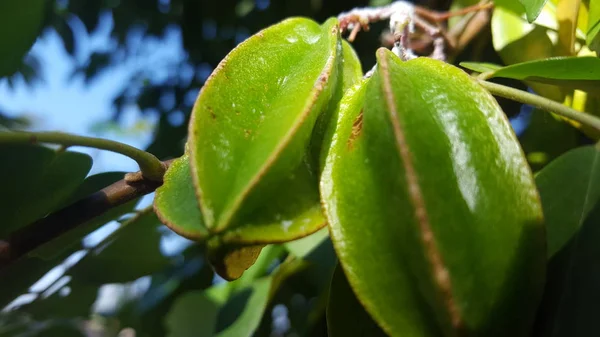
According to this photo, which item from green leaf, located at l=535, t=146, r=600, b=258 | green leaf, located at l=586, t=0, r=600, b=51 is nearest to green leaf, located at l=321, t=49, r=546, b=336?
green leaf, located at l=535, t=146, r=600, b=258

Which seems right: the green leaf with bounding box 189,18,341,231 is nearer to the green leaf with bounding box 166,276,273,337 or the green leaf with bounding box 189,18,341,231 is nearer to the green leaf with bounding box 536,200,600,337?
the green leaf with bounding box 536,200,600,337

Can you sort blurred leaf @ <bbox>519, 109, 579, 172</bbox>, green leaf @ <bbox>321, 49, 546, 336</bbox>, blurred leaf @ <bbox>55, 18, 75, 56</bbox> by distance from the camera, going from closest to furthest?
green leaf @ <bbox>321, 49, 546, 336</bbox>
blurred leaf @ <bbox>519, 109, 579, 172</bbox>
blurred leaf @ <bbox>55, 18, 75, 56</bbox>

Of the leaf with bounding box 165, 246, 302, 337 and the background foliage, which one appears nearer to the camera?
the background foliage

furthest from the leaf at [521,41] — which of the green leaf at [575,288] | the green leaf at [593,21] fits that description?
the green leaf at [575,288]

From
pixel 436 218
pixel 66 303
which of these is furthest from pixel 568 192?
pixel 66 303

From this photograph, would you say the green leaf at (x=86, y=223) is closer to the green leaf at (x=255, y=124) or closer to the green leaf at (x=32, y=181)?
the green leaf at (x=32, y=181)

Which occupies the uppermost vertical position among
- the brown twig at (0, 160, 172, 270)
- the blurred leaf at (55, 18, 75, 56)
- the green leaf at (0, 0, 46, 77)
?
the green leaf at (0, 0, 46, 77)

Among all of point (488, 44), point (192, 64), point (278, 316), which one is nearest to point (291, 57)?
point (488, 44)
